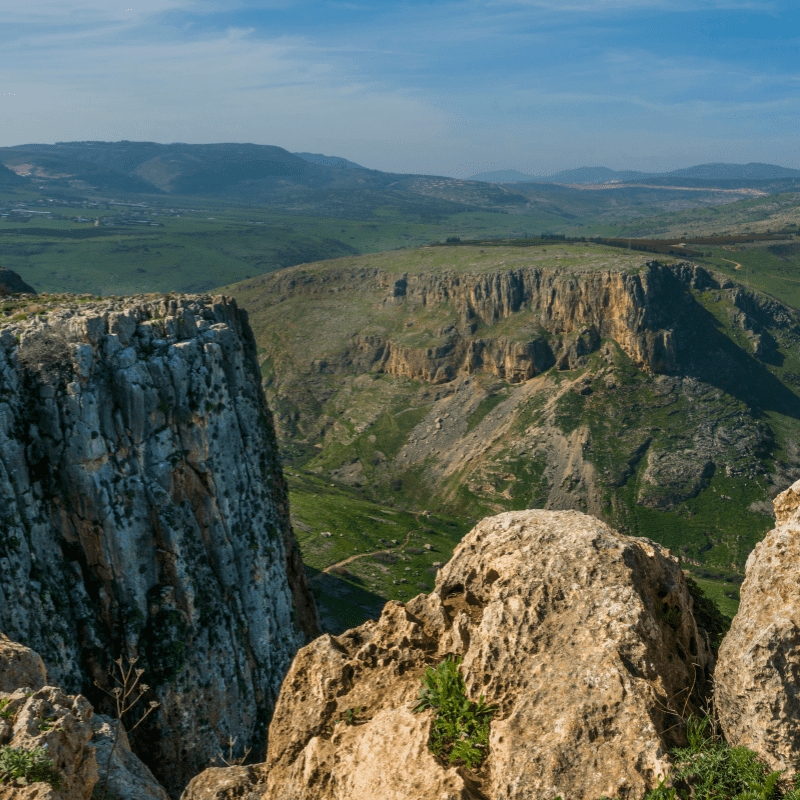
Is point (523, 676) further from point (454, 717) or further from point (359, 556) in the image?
point (359, 556)

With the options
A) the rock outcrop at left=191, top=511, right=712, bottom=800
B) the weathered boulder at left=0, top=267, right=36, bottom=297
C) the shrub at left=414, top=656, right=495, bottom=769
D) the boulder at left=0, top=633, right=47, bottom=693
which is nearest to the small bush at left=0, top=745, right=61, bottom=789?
the rock outcrop at left=191, top=511, right=712, bottom=800

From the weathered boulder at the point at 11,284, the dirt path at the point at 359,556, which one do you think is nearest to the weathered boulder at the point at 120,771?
the weathered boulder at the point at 11,284

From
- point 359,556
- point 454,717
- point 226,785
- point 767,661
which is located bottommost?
point 359,556

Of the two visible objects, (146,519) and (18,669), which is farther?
(146,519)

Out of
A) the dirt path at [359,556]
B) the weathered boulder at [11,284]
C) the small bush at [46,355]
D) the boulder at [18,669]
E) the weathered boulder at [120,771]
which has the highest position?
the weathered boulder at [11,284]

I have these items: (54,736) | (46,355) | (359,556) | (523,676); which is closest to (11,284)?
(46,355)

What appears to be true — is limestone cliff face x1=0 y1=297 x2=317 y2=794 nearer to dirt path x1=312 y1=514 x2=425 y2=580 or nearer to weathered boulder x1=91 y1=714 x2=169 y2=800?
weathered boulder x1=91 y1=714 x2=169 y2=800

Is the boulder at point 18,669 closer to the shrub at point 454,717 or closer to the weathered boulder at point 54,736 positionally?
the weathered boulder at point 54,736
